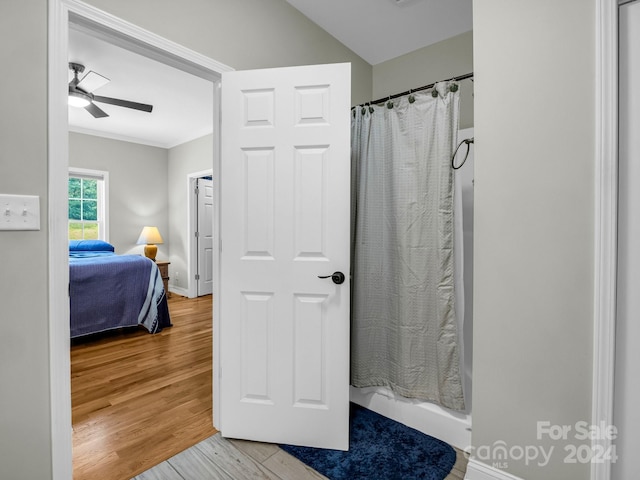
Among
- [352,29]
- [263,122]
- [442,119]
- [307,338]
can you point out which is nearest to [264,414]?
[307,338]

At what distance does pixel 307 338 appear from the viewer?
67.0 inches

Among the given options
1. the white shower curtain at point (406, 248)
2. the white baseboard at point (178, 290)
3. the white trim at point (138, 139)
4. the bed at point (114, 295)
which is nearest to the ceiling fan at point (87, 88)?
the bed at point (114, 295)

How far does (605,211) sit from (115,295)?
157 inches

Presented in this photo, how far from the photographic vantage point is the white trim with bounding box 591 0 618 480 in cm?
115

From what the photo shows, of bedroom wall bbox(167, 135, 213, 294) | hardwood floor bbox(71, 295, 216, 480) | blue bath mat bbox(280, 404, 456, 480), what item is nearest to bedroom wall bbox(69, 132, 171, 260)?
bedroom wall bbox(167, 135, 213, 294)

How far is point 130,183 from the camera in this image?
546 cm

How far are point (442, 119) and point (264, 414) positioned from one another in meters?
1.82

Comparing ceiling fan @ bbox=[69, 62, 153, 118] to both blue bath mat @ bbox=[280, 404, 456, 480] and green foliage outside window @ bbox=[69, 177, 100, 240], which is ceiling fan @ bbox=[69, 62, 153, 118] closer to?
green foliage outside window @ bbox=[69, 177, 100, 240]

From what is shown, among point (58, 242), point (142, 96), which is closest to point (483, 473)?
point (58, 242)

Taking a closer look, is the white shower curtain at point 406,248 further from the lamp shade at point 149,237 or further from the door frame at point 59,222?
the lamp shade at point 149,237

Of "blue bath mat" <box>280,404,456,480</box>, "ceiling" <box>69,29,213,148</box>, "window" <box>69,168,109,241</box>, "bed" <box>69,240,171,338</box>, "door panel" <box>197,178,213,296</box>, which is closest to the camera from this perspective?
"blue bath mat" <box>280,404,456,480</box>

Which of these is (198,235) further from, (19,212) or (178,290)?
(19,212)

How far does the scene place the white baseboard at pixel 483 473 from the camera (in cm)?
138

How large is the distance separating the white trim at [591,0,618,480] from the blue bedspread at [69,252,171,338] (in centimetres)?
373
